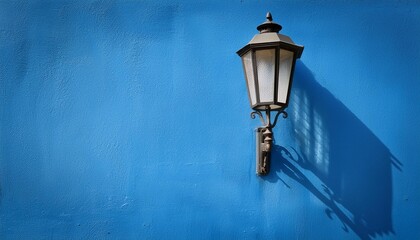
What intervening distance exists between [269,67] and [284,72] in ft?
0.30

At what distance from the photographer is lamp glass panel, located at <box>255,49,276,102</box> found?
1922mm

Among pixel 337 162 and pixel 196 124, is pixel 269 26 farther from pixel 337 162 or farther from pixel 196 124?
pixel 337 162

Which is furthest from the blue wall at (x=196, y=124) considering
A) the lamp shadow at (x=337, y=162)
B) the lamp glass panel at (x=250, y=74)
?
the lamp glass panel at (x=250, y=74)

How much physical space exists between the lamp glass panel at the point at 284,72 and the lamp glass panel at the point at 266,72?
62mm

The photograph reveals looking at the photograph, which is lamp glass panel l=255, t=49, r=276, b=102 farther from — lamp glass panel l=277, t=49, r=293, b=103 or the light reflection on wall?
the light reflection on wall

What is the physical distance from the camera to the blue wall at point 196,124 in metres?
2.14

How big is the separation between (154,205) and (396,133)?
142cm

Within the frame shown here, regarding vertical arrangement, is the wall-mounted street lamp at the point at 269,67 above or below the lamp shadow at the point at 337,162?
above

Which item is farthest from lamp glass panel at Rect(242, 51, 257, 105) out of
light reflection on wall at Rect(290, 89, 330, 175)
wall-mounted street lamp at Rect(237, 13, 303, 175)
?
light reflection on wall at Rect(290, 89, 330, 175)

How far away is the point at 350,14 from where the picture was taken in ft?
7.37

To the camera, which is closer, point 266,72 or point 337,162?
point 266,72

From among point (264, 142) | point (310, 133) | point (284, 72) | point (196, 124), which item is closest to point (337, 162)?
point (310, 133)

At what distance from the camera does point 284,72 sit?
1.97 meters

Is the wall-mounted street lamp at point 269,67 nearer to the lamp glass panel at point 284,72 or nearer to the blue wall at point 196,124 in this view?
the lamp glass panel at point 284,72
